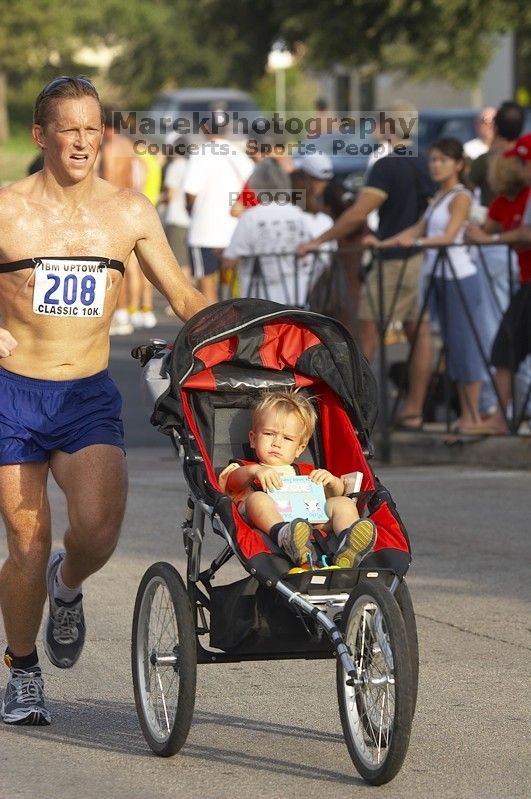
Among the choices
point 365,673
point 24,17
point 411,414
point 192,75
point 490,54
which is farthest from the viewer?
point 192,75

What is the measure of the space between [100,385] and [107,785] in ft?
4.37

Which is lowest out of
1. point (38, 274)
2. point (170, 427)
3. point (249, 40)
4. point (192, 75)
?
point (170, 427)

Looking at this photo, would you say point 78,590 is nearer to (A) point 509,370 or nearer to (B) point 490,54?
(A) point 509,370

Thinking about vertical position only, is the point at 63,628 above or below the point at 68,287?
below

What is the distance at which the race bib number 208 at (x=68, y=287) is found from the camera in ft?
17.5

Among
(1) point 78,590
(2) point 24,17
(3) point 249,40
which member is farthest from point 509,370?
(2) point 24,17

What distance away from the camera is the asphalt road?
15.8 ft

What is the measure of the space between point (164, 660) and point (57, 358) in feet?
3.43

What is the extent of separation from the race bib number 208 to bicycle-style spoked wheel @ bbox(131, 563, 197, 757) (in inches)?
33.9

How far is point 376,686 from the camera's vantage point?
15.1ft

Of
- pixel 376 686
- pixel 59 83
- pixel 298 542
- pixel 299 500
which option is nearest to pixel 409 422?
pixel 299 500

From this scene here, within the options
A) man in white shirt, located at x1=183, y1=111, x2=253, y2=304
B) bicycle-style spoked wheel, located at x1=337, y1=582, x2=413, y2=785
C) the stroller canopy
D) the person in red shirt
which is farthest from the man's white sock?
man in white shirt, located at x1=183, y1=111, x2=253, y2=304

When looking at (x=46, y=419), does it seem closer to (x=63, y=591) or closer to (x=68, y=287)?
(x=68, y=287)

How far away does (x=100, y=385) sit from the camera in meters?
5.51
